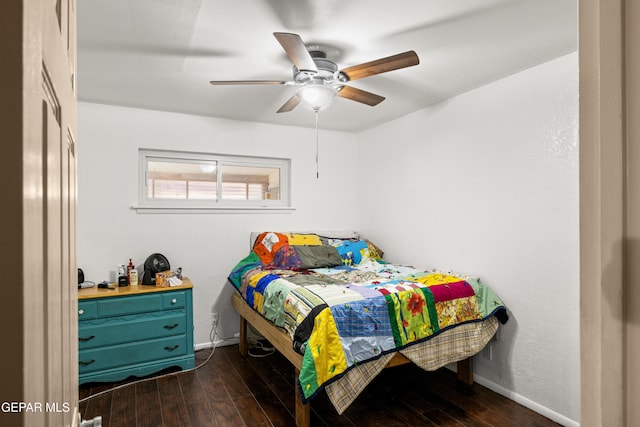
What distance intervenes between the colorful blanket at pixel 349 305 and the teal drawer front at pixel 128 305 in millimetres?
735

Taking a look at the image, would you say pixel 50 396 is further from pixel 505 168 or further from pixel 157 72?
pixel 505 168

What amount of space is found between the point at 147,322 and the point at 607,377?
321 cm

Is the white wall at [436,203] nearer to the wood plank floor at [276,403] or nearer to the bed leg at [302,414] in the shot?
the wood plank floor at [276,403]

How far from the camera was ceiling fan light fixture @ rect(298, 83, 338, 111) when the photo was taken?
2.26m

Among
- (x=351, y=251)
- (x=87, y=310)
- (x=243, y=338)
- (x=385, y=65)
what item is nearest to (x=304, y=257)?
(x=351, y=251)

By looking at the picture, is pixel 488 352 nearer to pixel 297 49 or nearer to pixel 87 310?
pixel 297 49

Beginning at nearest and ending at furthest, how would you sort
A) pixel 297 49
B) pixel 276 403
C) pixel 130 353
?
1. pixel 297 49
2. pixel 276 403
3. pixel 130 353

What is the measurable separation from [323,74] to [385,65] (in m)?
0.43

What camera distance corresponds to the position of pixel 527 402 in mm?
2518

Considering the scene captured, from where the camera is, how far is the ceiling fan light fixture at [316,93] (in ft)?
7.41

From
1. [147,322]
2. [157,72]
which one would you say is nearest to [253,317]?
[147,322]

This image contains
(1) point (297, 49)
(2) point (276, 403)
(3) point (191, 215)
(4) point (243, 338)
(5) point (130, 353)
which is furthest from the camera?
(3) point (191, 215)
